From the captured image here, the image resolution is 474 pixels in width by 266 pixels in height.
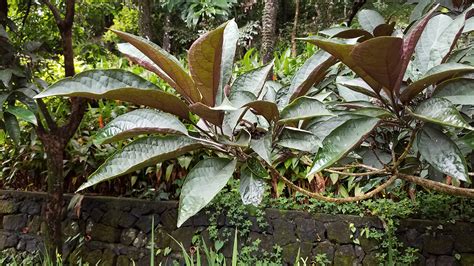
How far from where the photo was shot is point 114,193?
3.46 m

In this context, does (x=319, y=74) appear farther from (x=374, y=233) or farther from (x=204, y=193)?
(x=374, y=233)

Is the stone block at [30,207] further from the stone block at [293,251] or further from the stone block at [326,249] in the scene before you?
the stone block at [326,249]

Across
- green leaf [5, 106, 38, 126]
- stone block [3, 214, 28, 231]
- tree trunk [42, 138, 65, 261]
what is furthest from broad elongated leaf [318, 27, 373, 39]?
stone block [3, 214, 28, 231]

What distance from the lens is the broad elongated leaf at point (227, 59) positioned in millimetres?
725

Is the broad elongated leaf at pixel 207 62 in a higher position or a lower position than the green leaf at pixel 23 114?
lower

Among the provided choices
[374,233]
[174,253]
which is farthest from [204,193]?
[174,253]

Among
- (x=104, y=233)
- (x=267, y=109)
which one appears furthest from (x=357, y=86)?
(x=104, y=233)

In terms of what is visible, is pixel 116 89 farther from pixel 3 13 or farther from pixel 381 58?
pixel 3 13

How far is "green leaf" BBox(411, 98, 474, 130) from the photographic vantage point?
645mm

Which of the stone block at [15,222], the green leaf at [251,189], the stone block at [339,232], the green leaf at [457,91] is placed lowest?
the stone block at [339,232]

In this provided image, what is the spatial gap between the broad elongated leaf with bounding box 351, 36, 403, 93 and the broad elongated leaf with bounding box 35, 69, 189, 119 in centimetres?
28

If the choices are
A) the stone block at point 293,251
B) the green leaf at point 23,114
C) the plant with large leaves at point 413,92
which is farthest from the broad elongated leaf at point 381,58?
the stone block at point 293,251

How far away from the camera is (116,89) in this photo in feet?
2.13

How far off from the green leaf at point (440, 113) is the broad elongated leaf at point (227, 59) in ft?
1.01
